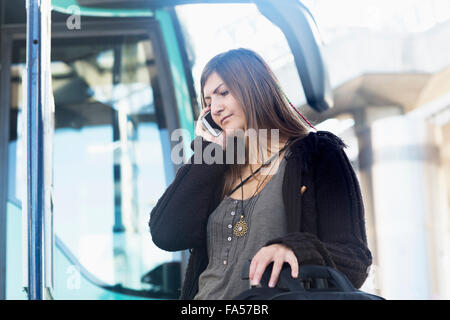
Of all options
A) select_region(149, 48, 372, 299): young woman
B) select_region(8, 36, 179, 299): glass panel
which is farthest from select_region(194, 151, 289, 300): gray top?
select_region(8, 36, 179, 299): glass panel

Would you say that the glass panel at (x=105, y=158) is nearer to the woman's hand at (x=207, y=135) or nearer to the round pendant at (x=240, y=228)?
the woman's hand at (x=207, y=135)

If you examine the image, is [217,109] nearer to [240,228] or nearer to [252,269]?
[240,228]

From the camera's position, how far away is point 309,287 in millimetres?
1224

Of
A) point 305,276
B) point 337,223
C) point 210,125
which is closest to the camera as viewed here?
point 305,276

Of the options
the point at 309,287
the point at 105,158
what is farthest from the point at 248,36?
the point at 309,287

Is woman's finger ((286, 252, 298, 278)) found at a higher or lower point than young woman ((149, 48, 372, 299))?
lower

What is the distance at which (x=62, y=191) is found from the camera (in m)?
3.34

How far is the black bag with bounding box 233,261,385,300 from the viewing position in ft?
3.54

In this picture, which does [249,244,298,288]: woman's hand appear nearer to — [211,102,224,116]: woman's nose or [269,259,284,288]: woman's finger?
[269,259,284,288]: woman's finger

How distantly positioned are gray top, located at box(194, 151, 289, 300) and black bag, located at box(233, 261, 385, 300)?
214mm

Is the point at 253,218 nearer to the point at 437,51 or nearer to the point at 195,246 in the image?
the point at 195,246

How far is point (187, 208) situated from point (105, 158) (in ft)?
6.31

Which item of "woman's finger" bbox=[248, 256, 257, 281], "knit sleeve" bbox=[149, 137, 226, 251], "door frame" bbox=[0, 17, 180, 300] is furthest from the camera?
"door frame" bbox=[0, 17, 180, 300]
